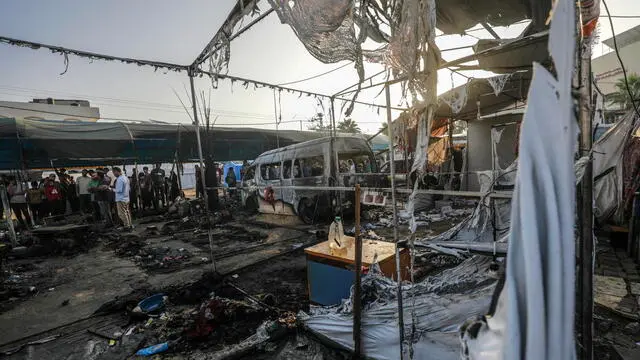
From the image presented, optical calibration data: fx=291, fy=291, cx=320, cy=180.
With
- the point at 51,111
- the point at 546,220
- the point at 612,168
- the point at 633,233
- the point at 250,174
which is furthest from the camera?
the point at 51,111

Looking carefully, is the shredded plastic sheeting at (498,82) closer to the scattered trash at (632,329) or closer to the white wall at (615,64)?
the scattered trash at (632,329)

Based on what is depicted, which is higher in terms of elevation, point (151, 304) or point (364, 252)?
point (364, 252)

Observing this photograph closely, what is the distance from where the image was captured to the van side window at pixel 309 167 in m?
8.62

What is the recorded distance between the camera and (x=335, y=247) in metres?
3.62

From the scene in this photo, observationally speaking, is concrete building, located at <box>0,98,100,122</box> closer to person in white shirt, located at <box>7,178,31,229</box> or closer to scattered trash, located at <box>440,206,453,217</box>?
person in white shirt, located at <box>7,178,31,229</box>

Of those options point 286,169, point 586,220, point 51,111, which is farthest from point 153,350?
point 51,111

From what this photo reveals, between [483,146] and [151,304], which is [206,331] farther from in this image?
[483,146]

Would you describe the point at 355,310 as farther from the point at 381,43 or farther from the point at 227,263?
the point at 227,263

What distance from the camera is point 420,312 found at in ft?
7.93

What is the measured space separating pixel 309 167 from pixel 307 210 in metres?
1.33

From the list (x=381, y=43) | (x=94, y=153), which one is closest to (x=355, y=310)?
(x=381, y=43)

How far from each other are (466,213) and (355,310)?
7.98 metres

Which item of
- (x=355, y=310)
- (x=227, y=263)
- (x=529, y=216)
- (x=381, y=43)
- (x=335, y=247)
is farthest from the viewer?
(x=227, y=263)

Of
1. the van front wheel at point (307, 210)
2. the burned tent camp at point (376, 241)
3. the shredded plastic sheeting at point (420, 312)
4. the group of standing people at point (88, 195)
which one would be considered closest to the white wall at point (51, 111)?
the group of standing people at point (88, 195)
